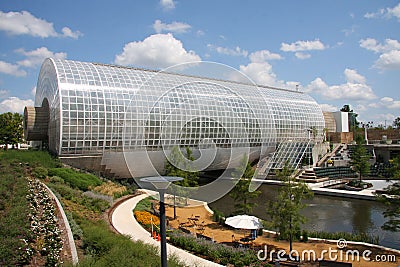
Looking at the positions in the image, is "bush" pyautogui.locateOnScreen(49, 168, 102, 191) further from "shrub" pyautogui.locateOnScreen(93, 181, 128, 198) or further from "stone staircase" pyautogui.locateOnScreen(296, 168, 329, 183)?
"stone staircase" pyautogui.locateOnScreen(296, 168, 329, 183)

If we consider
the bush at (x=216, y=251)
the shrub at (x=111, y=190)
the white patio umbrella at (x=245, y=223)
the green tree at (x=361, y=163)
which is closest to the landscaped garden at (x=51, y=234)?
the bush at (x=216, y=251)

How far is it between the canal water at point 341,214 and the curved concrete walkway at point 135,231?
576 centimetres

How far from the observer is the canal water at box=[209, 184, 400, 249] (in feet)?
63.4

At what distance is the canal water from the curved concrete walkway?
5.76 metres

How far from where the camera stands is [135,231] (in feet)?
54.3

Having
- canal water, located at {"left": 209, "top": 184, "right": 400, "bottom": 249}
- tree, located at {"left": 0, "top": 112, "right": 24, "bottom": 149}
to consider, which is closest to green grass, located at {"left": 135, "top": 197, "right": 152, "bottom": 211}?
canal water, located at {"left": 209, "top": 184, "right": 400, "bottom": 249}

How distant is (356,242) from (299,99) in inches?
1874

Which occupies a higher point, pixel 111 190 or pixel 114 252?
pixel 114 252

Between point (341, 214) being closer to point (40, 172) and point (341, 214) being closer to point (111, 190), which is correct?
point (111, 190)

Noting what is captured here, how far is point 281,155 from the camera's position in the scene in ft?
143

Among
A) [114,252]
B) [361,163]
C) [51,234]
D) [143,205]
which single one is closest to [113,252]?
[114,252]

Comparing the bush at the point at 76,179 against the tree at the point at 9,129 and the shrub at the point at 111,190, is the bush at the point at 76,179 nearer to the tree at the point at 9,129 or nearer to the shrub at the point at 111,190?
the shrub at the point at 111,190

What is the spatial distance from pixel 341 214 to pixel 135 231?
15723mm

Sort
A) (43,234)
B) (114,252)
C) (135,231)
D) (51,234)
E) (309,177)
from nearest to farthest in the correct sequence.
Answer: (114,252), (51,234), (43,234), (135,231), (309,177)
